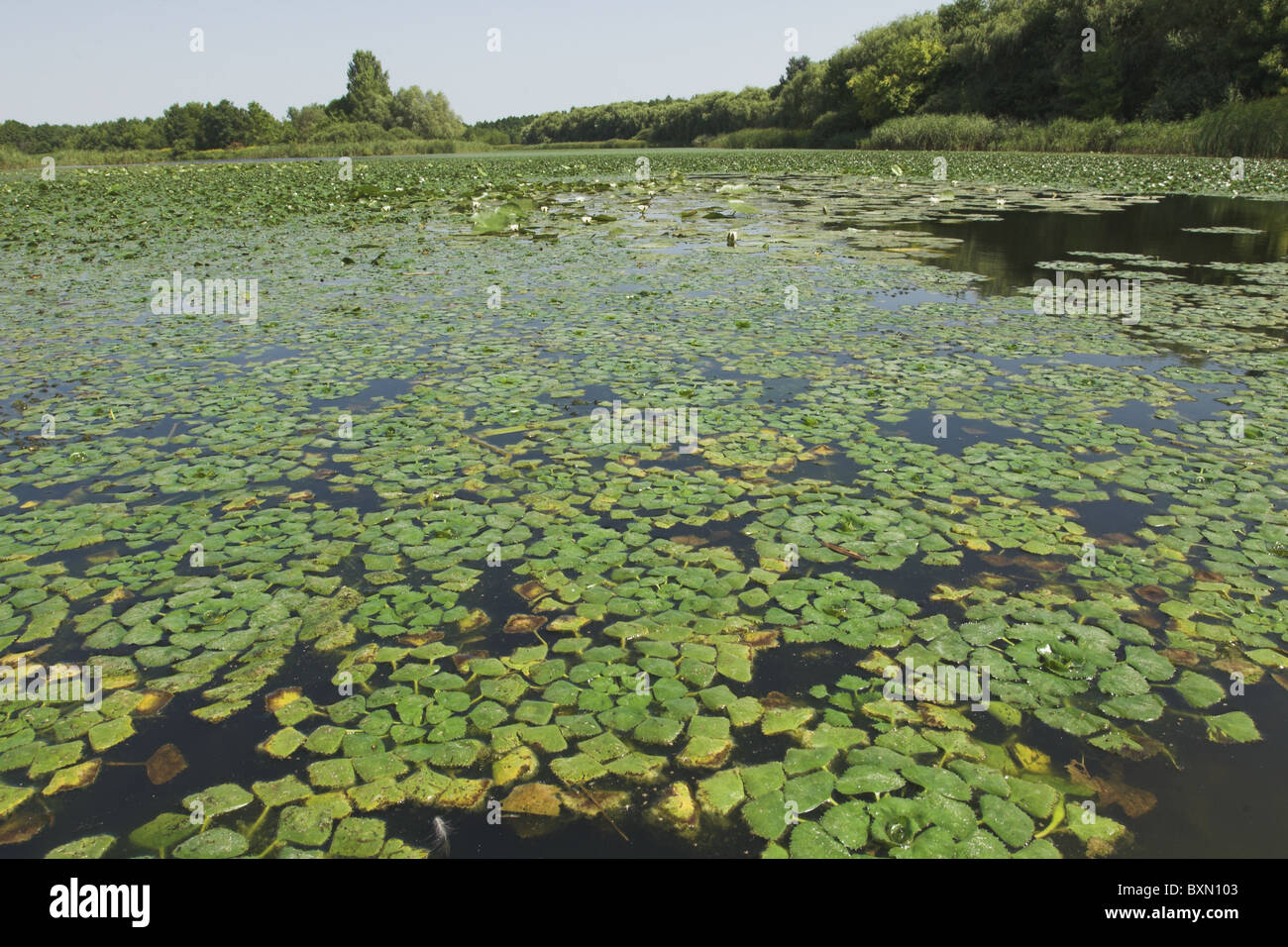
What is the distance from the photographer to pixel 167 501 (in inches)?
159

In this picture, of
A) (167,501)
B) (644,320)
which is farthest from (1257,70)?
(167,501)

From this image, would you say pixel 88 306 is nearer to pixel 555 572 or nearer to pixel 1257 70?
pixel 555 572

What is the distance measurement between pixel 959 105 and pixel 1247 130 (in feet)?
76.7

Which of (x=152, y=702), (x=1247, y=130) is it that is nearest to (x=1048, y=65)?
(x=1247, y=130)

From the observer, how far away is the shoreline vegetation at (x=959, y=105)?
32.1m

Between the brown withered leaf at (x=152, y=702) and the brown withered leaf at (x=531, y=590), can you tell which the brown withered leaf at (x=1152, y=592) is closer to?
the brown withered leaf at (x=531, y=590)

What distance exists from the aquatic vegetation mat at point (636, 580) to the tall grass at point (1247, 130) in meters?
25.8

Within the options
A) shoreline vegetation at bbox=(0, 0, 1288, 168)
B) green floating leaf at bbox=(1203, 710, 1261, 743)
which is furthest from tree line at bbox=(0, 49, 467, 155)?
green floating leaf at bbox=(1203, 710, 1261, 743)

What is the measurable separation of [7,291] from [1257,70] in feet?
146

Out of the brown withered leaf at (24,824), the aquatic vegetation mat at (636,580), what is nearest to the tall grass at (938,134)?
the aquatic vegetation mat at (636,580)

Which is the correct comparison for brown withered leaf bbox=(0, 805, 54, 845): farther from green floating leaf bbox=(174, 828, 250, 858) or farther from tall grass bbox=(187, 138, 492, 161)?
tall grass bbox=(187, 138, 492, 161)

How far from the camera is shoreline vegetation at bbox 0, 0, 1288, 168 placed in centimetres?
3209

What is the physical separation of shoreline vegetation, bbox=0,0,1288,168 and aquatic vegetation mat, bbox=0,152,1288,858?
30482mm

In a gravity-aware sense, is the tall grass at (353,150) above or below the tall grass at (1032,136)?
above
